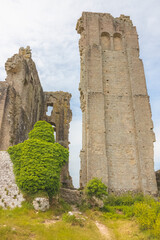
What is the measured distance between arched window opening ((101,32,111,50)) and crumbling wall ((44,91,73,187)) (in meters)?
9.60

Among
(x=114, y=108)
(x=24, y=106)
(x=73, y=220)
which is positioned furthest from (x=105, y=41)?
(x=73, y=220)

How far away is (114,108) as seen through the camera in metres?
15.0

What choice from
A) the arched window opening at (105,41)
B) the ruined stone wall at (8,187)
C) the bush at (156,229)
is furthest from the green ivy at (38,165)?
the arched window opening at (105,41)

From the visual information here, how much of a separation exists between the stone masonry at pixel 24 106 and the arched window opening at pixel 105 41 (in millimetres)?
6665

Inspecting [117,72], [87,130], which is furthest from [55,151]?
[117,72]

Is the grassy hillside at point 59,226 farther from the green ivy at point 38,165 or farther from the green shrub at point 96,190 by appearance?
the green shrub at point 96,190

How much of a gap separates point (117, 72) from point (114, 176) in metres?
7.53

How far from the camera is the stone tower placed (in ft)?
Answer: 42.8

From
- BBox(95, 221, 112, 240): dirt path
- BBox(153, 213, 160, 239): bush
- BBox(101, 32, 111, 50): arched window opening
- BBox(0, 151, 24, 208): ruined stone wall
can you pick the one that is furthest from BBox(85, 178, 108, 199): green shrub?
BBox(101, 32, 111, 50): arched window opening

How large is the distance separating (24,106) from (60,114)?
294 inches

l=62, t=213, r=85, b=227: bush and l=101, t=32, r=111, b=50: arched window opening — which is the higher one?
l=101, t=32, r=111, b=50: arched window opening

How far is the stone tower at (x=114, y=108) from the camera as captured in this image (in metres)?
13.1

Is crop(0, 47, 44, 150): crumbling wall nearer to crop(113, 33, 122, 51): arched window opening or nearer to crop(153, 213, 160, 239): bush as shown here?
crop(113, 33, 122, 51): arched window opening

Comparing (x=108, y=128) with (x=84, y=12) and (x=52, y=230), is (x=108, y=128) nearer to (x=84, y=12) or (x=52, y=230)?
(x=52, y=230)
